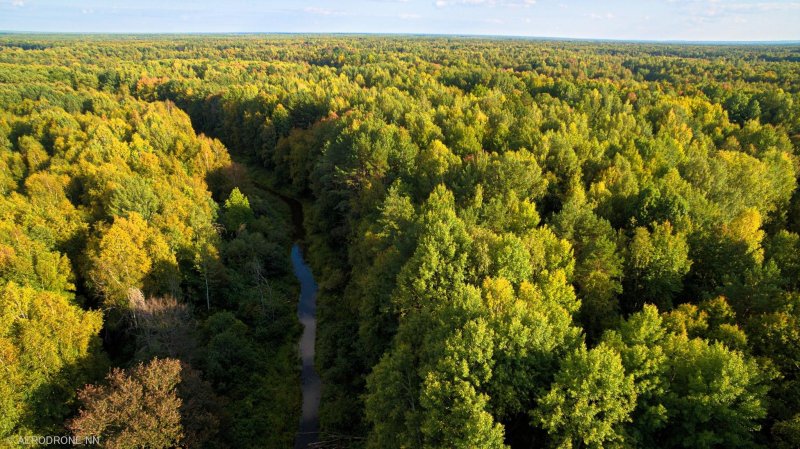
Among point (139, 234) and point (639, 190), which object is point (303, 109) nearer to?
point (139, 234)

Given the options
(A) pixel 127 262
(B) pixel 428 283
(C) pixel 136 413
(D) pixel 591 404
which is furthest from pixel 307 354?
(D) pixel 591 404

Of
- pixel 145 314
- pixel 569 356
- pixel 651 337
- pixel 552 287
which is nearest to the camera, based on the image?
pixel 569 356

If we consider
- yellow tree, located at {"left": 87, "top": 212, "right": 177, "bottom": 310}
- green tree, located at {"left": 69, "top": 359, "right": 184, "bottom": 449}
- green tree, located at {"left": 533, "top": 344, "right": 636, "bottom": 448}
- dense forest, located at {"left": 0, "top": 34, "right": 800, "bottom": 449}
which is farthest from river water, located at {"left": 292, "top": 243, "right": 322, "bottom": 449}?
green tree, located at {"left": 533, "top": 344, "right": 636, "bottom": 448}

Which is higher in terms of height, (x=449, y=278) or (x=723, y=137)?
(x=723, y=137)

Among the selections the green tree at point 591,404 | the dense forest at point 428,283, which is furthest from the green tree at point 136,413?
the green tree at point 591,404

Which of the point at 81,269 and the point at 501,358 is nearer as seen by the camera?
the point at 501,358

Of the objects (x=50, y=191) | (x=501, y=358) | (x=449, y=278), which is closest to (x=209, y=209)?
(x=50, y=191)

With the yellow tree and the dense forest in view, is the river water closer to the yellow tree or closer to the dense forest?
the dense forest
